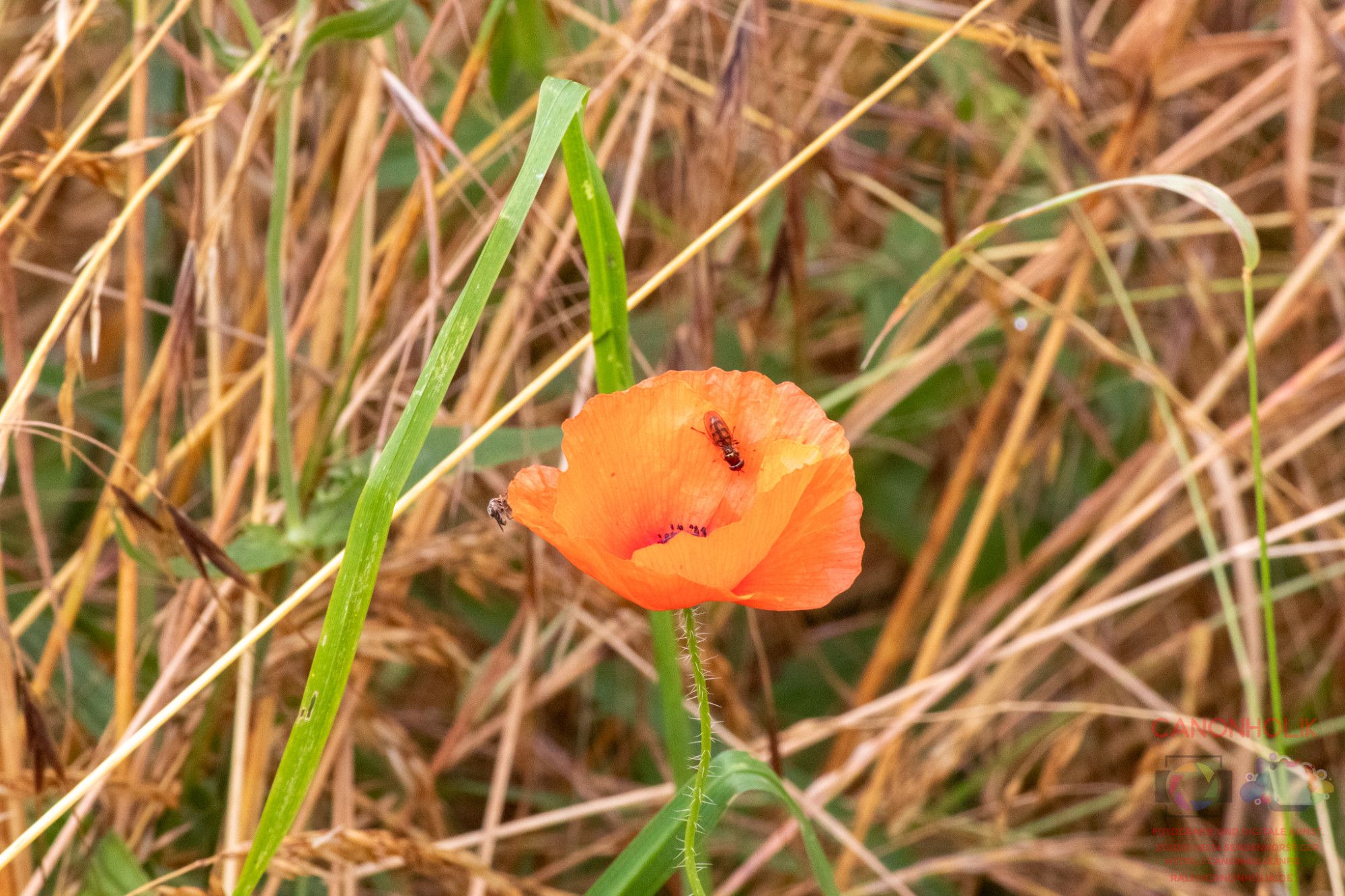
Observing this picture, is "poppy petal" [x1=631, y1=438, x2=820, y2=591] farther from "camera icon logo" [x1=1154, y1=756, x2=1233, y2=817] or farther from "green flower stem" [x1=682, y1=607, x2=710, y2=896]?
"camera icon logo" [x1=1154, y1=756, x2=1233, y2=817]

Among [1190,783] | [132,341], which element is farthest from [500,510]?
[1190,783]

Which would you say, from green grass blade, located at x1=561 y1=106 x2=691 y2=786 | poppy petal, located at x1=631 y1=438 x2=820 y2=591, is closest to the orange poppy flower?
poppy petal, located at x1=631 y1=438 x2=820 y2=591

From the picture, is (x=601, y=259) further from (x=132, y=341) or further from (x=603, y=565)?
(x=132, y=341)

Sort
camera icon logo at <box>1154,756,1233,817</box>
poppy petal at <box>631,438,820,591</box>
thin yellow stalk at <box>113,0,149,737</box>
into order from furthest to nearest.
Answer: camera icon logo at <box>1154,756,1233,817</box> < thin yellow stalk at <box>113,0,149,737</box> < poppy petal at <box>631,438,820,591</box>

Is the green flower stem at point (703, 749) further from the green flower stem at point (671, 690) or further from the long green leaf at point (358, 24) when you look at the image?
the long green leaf at point (358, 24)

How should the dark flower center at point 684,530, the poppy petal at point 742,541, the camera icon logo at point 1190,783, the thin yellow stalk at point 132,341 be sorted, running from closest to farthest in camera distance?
the poppy petal at point 742,541 → the dark flower center at point 684,530 → the thin yellow stalk at point 132,341 → the camera icon logo at point 1190,783

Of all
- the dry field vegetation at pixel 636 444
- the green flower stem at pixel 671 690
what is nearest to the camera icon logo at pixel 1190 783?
the dry field vegetation at pixel 636 444
